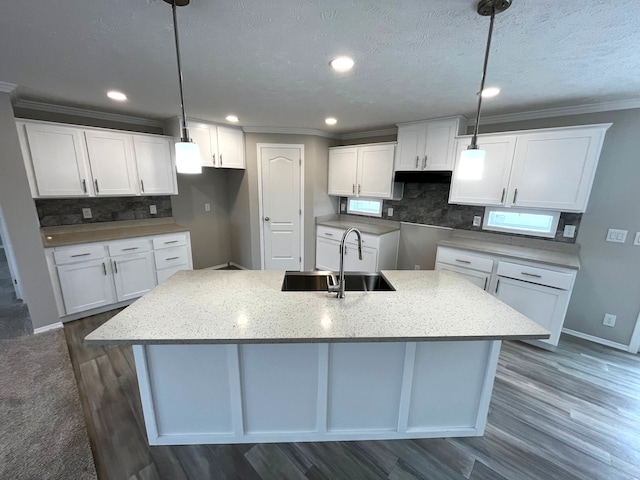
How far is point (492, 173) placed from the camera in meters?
2.81

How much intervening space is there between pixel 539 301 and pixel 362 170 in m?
2.59

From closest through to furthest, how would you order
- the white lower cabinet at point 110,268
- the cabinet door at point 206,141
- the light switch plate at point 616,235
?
the light switch plate at point 616,235, the white lower cabinet at point 110,268, the cabinet door at point 206,141

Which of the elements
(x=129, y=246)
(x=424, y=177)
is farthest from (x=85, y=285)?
(x=424, y=177)

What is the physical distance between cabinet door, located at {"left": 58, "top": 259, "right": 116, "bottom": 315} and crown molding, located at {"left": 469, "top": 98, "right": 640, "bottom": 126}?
464 cm

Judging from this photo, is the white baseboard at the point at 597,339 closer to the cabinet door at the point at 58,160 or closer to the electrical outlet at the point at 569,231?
the electrical outlet at the point at 569,231

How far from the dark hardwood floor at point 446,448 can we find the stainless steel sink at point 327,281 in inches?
38.0

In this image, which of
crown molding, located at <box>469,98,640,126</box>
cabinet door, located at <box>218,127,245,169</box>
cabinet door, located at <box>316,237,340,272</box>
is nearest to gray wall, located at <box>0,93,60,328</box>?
cabinet door, located at <box>218,127,245,169</box>

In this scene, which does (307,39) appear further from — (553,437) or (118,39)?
(553,437)

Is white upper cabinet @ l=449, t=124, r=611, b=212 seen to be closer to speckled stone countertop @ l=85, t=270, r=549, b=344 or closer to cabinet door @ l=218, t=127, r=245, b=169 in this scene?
speckled stone countertop @ l=85, t=270, r=549, b=344

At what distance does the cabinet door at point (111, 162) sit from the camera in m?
2.88

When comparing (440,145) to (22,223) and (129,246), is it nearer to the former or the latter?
(129,246)

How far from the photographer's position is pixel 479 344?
1.53 meters

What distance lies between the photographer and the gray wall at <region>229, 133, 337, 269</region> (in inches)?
155

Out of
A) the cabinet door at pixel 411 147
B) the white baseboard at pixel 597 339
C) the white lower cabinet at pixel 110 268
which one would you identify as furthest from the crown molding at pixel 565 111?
the white lower cabinet at pixel 110 268
